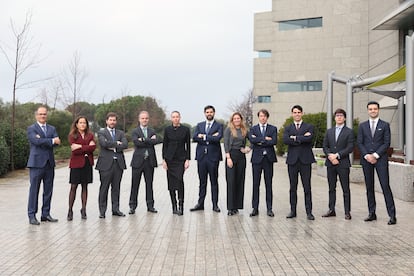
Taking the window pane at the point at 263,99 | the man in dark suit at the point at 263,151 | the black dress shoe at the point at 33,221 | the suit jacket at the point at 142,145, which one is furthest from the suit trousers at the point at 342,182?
the window pane at the point at 263,99

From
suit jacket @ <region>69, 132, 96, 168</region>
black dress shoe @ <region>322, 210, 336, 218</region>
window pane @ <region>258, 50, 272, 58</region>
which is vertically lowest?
black dress shoe @ <region>322, 210, 336, 218</region>

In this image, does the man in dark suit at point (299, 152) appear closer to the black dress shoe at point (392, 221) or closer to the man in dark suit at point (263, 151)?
the man in dark suit at point (263, 151)

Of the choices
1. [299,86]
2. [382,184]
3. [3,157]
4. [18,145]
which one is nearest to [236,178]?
[382,184]

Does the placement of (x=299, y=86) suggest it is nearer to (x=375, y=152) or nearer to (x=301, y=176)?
(x=301, y=176)

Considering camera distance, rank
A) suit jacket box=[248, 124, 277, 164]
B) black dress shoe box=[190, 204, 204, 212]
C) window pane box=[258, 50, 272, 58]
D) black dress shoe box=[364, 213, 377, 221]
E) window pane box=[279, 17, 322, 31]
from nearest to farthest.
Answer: black dress shoe box=[364, 213, 377, 221]
suit jacket box=[248, 124, 277, 164]
black dress shoe box=[190, 204, 204, 212]
window pane box=[279, 17, 322, 31]
window pane box=[258, 50, 272, 58]

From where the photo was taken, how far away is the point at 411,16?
26516 millimetres

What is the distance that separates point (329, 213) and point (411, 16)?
20511 mm

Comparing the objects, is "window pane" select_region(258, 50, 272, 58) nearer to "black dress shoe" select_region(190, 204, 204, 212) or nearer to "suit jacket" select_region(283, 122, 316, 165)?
"black dress shoe" select_region(190, 204, 204, 212)

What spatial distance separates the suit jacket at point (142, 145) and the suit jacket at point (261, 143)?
6.11 feet

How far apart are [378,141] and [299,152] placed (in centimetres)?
142

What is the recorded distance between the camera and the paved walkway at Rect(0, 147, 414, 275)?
5.82 metres

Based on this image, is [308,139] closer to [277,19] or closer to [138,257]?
[138,257]

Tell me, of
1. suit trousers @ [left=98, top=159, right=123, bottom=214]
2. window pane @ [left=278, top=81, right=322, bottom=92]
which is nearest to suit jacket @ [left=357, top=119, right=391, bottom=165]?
suit trousers @ [left=98, top=159, right=123, bottom=214]

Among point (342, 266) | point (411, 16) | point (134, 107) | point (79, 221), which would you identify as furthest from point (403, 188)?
point (134, 107)
